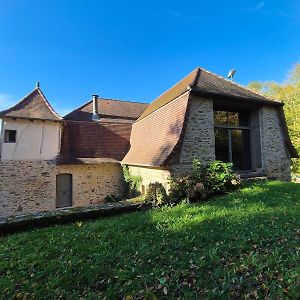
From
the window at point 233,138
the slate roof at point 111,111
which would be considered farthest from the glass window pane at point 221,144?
the slate roof at point 111,111

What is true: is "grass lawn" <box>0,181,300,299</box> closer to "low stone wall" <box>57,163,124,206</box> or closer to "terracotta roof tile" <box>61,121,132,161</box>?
"low stone wall" <box>57,163,124,206</box>

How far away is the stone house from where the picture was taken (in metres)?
9.90

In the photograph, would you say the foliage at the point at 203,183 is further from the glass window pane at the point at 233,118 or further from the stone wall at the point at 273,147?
the glass window pane at the point at 233,118

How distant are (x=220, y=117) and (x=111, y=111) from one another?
11.5 m

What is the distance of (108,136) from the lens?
49.6ft

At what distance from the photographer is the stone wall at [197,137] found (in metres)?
9.45

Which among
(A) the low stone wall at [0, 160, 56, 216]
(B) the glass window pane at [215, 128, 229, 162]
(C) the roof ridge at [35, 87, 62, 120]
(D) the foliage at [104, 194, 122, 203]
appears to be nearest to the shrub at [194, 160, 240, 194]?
(B) the glass window pane at [215, 128, 229, 162]

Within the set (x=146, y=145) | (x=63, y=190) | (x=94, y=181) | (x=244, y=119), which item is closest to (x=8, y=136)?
(x=63, y=190)

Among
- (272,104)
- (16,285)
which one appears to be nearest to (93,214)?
(16,285)

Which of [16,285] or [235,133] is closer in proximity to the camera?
[16,285]

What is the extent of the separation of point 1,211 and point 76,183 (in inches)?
156

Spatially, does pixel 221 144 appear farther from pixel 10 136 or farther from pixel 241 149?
pixel 10 136

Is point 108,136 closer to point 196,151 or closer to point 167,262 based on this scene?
point 196,151

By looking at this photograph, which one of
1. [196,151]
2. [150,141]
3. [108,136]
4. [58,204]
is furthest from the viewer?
[108,136]
